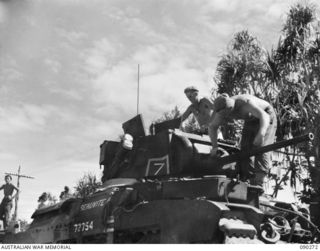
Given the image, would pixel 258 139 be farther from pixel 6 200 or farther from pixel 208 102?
pixel 6 200

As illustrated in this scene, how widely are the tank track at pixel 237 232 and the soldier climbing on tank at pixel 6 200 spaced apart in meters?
7.18

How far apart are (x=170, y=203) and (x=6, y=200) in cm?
645

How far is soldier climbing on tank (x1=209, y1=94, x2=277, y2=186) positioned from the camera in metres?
8.24

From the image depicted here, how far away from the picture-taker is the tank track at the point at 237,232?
6.95 m

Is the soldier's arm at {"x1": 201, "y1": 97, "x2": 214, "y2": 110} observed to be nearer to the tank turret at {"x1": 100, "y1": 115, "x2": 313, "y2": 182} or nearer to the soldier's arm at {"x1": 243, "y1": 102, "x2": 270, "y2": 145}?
the tank turret at {"x1": 100, "y1": 115, "x2": 313, "y2": 182}

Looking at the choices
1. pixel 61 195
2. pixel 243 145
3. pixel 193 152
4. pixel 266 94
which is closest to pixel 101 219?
pixel 193 152

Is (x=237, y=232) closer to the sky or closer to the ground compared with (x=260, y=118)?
closer to the ground

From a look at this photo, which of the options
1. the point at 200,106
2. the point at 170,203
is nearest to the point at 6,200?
the point at 200,106

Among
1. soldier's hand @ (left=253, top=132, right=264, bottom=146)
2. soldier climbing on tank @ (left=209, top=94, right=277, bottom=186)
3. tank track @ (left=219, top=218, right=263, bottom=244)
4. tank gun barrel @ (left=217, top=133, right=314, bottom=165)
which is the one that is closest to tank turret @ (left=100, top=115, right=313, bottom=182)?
tank gun barrel @ (left=217, top=133, right=314, bottom=165)

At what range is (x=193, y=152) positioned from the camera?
8.58m

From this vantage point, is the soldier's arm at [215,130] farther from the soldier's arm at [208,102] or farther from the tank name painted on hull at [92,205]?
the tank name painted on hull at [92,205]

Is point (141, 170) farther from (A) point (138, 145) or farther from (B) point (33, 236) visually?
(B) point (33, 236)

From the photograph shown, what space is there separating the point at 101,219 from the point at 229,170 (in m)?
2.17

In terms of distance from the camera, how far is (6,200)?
42.3 ft
